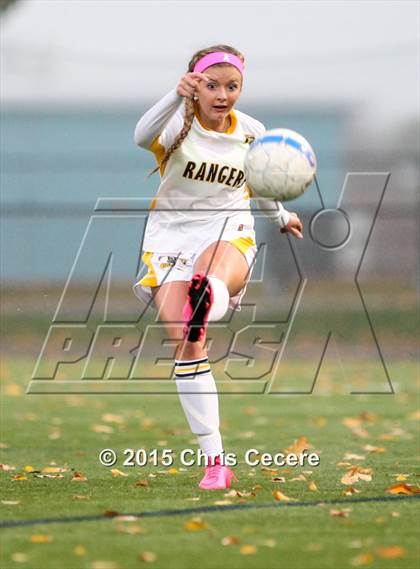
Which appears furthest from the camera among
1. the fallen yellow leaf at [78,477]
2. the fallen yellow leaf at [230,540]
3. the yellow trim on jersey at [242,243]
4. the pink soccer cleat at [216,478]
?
the fallen yellow leaf at [78,477]

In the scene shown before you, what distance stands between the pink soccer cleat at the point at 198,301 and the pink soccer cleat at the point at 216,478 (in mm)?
609

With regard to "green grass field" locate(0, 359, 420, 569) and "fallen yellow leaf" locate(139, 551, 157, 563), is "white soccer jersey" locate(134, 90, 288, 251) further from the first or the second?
"fallen yellow leaf" locate(139, 551, 157, 563)

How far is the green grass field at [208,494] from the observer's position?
12.8 ft

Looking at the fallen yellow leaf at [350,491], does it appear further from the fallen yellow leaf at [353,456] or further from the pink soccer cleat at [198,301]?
the fallen yellow leaf at [353,456]

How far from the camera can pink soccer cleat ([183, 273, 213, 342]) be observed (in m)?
5.13

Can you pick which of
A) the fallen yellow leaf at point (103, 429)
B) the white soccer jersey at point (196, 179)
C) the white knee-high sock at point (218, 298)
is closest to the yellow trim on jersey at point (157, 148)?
the white soccer jersey at point (196, 179)

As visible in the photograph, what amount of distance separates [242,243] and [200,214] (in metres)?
0.23

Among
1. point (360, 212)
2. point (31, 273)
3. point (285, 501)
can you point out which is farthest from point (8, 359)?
point (285, 501)

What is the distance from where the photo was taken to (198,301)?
5.14 m

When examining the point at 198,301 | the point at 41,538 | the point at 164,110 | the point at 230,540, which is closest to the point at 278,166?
the point at 164,110

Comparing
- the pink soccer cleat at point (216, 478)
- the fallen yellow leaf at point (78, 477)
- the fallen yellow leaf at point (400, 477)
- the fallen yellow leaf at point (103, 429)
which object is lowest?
the pink soccer cleat at point (216, 478)

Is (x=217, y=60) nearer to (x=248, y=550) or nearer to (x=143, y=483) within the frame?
(x=143, y=483)

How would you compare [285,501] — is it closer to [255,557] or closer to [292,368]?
[255,557]

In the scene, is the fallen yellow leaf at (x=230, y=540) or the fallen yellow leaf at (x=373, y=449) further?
the fallen yellow leaf at (x=373, y=449)
